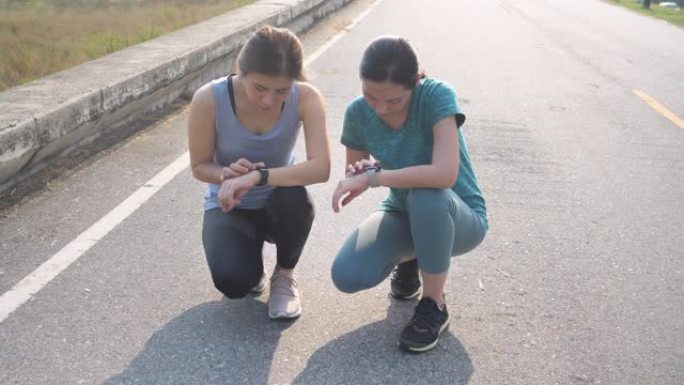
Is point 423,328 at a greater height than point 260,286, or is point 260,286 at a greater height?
point 423,328

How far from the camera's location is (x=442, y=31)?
13.1 m

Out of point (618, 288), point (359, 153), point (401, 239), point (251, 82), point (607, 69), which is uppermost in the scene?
point (251, 82)

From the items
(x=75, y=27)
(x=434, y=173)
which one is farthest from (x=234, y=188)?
(x=75, y=27)

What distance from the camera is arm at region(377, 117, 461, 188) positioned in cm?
290

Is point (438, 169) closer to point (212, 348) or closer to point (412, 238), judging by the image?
point (412, 238)

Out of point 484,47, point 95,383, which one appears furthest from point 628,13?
point 95,383

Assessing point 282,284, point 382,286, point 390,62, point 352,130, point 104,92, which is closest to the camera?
point 390,62

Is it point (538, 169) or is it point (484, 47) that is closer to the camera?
point (538, 169)

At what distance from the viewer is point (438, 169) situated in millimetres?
2893

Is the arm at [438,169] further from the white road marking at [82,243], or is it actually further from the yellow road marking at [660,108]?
the yellow road marking at [660,108]

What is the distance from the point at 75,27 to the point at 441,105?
26.6 ft

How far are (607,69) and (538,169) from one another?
519 centimetres

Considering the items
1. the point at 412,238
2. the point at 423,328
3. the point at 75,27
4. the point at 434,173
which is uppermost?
the point at 434,173

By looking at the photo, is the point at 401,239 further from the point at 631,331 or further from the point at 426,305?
the point at 631,331
